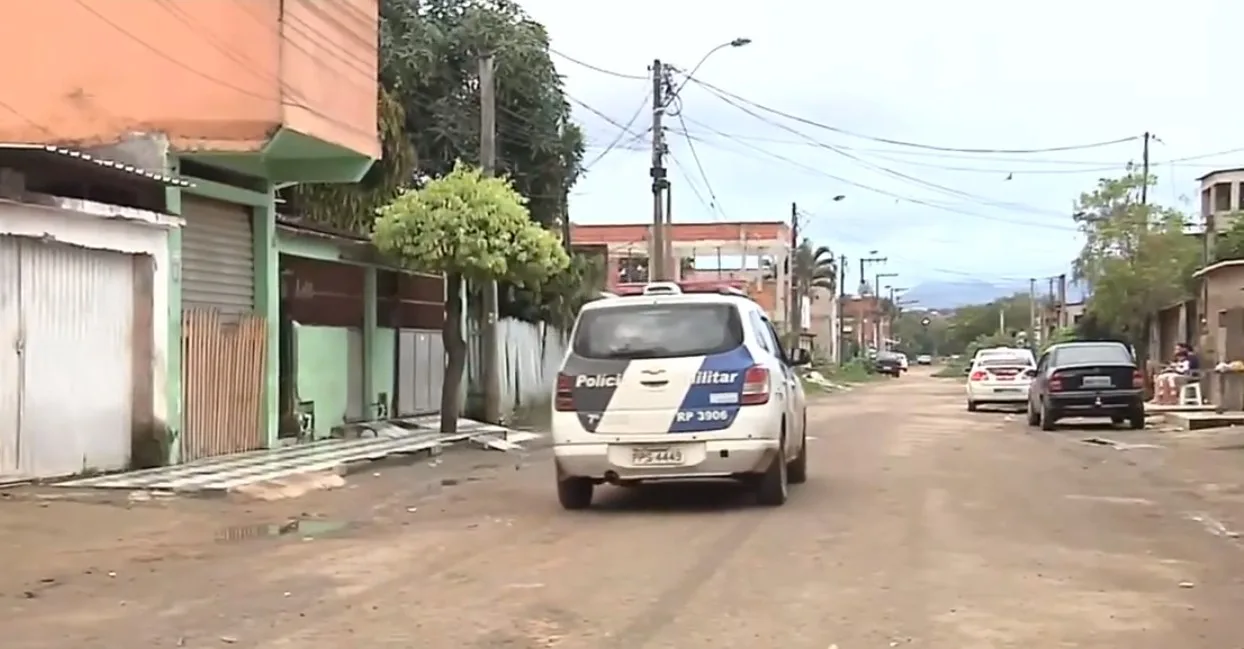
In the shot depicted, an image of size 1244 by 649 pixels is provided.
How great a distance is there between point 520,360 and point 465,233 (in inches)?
407

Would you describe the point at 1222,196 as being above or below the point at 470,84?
above

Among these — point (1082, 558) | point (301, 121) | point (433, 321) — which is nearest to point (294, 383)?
point (301, 121)

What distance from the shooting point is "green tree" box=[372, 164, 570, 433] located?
22.8 m

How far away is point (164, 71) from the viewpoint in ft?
60.2

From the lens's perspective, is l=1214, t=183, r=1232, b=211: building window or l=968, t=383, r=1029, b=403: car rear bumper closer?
l=968, t=383, r=1029, b=403: car rear bumper

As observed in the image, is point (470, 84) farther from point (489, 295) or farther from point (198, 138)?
point (198, 138)

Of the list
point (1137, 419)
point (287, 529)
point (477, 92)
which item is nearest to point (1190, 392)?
point (1137, 419)

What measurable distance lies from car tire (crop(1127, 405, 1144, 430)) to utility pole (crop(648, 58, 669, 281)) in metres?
10.7

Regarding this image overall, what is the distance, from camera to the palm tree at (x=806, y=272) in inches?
3021

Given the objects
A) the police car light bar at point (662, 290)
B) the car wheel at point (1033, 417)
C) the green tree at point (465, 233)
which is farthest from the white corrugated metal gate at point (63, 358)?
the car wheel at point (1033, 417)

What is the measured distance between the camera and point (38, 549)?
11.5 meters

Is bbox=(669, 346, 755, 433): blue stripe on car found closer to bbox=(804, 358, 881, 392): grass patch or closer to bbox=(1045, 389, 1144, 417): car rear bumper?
bbox=(1045, 389, 1144, 417): car rear bumper

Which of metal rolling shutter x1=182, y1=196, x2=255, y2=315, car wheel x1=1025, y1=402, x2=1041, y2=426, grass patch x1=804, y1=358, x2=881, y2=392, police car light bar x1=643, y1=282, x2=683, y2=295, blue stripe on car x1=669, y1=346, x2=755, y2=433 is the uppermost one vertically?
metal rolling shutter x1=182, y1=196, x2=255, y2=315

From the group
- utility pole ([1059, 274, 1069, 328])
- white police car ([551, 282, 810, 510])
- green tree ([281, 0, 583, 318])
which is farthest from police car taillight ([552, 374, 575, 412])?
utility pole ([1059, 274, 1069, 328])
